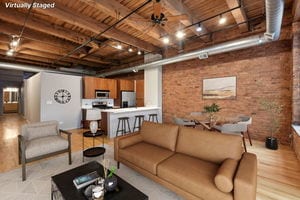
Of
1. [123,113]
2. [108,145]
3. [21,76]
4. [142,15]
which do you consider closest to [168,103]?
[123,113]

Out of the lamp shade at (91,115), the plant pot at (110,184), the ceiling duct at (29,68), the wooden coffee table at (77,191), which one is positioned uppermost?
the ceiling duct at (29,68)

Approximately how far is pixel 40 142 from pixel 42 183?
2.63 ft

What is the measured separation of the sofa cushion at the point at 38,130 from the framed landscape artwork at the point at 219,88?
16.3 feet

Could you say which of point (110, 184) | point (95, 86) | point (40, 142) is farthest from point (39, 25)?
point (110, 184)

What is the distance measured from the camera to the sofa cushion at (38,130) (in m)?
3.04

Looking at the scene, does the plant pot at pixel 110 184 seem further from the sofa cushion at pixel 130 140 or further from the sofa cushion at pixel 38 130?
the sofa cushion at pixel 38 130

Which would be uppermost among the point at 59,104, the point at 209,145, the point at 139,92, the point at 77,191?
the point at 139,92

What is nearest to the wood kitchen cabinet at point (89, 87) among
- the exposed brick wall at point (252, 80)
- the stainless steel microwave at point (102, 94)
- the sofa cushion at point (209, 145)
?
the stainless steel microwave at point (102, 94)

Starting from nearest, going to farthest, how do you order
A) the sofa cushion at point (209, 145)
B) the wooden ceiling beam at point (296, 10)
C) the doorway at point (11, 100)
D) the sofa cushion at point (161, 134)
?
the sofa cushion at point (209, 145)
the sofa cushion at point (161, 134)
the wooden ceiling beam at point (296, 10)
the doorway at point (11, 100)

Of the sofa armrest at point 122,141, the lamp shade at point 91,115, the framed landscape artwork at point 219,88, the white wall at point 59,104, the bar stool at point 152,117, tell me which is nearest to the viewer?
the sofa armrest at point 122,141

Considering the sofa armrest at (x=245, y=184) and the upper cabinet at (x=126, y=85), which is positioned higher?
the upper cabinet at (x=126, y=85)

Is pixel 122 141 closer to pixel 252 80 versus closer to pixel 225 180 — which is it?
pixel 225 180

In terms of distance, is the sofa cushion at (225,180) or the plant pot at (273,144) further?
the plant pot at (273,144)

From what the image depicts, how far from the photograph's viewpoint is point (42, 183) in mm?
2377
